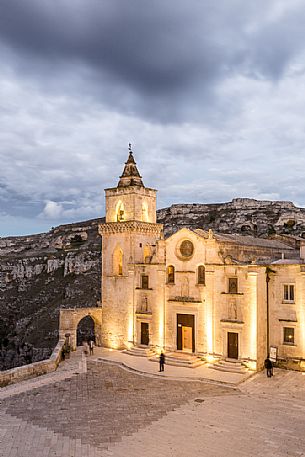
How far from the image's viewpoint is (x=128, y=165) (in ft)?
128

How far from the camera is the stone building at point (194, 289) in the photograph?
29.3 metres

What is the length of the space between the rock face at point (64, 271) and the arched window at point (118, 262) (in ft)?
104

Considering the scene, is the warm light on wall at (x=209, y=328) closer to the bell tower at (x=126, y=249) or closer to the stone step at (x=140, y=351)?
the stone step at (x=140, y=351)

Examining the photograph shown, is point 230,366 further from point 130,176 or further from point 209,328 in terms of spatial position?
point 130,176

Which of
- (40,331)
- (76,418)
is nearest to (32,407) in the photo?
(76,418)

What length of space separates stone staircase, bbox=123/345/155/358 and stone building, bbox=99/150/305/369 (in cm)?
62

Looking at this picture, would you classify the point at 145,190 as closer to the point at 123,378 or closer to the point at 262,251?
the point at 262,251

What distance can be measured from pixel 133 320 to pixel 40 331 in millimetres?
38999

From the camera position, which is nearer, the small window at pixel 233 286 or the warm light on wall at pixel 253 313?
the warm light on wall at pixel 253 313

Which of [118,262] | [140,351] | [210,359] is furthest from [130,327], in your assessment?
[210,359]

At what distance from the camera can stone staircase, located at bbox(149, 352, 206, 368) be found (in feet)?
98.7

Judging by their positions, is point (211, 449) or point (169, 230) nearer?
point (211, 449)

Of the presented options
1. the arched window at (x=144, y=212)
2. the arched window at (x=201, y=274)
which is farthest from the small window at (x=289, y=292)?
the arched window at (x=144, y=212)

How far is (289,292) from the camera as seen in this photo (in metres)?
29.6
